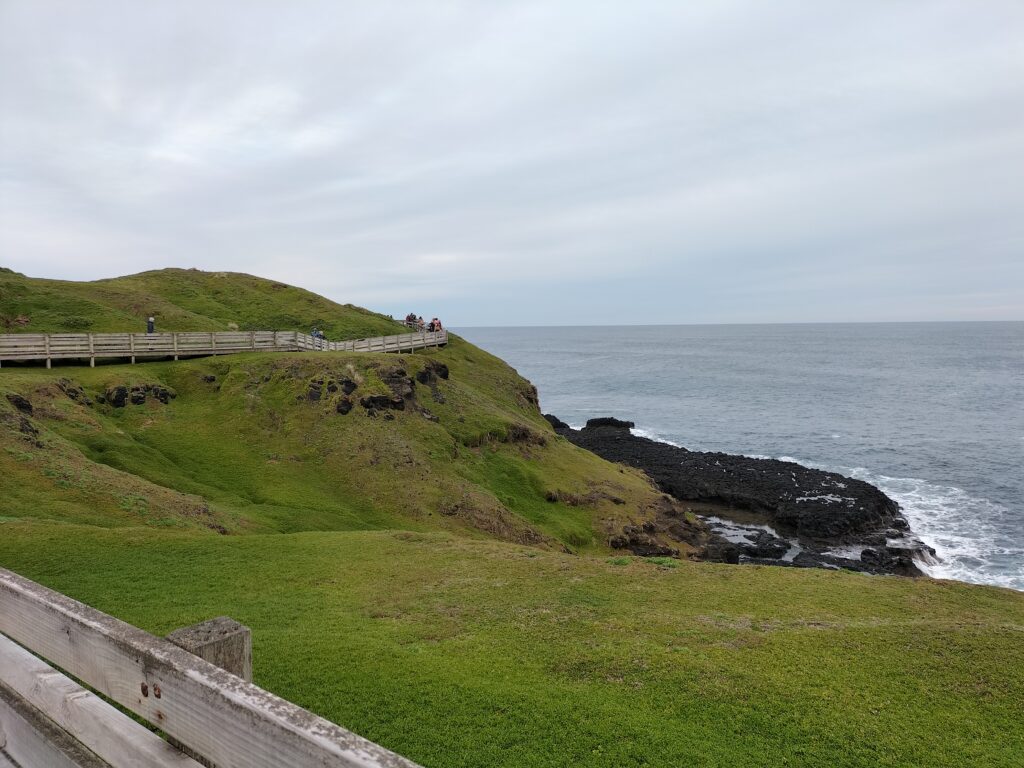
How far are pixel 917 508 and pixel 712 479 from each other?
17.1 m

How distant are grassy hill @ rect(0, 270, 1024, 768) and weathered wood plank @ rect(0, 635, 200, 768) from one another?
5.37 meters

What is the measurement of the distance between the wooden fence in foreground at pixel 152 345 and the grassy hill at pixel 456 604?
5.48ft

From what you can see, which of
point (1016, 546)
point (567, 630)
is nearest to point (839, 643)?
point (567, 630)

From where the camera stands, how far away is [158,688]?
364 centimetres

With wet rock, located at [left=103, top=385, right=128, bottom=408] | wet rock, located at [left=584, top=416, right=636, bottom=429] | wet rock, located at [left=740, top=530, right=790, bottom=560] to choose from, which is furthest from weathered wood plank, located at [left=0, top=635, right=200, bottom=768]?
wet rock, located at [left=584, top=416, right=636, bottom=429]

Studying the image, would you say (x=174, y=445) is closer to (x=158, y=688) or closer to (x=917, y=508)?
(x=158, y=688)

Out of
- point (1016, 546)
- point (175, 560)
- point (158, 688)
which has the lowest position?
point (1016, 546)

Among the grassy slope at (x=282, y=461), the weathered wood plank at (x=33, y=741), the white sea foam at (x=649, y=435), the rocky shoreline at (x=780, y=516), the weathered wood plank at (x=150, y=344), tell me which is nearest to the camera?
the weathered wood plank at (x=33, y=741)

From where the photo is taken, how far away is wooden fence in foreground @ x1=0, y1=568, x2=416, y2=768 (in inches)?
116

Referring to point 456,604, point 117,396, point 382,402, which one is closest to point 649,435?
point 382,402

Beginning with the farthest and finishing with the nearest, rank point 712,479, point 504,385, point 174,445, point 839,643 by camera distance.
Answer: point 504,385 → point 712,479 → point 174,445 → point 839,643

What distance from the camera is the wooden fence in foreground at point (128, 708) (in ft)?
9.70

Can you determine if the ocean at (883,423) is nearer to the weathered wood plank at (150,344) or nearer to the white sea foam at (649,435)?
the white sea foam at (649,435)

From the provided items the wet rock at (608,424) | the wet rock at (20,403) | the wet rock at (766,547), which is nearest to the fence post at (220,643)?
the wet rock at (20,403)
